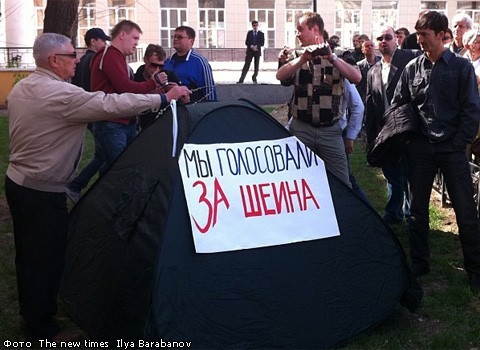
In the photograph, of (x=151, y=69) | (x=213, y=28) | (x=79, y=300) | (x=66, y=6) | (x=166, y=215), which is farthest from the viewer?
(x=213, y=28)

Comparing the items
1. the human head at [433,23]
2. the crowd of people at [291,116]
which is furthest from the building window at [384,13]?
the human head at [433,23]

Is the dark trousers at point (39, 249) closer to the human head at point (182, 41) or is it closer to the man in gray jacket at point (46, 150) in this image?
the man in gray jacket at point (46, 150)

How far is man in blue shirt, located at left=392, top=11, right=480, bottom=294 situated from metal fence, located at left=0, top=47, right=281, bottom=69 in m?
9.44

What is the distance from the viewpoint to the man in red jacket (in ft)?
20.6

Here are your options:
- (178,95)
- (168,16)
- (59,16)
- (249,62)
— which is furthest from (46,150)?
(168,16)

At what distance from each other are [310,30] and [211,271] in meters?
2.34

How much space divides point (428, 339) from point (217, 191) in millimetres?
1629

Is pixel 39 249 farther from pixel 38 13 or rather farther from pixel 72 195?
pixel 38 13

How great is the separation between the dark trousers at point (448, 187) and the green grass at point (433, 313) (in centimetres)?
32

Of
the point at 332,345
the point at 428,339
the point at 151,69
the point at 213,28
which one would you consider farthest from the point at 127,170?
the point at 213,28

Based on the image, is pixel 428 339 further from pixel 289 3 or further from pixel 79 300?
pixel 289 3

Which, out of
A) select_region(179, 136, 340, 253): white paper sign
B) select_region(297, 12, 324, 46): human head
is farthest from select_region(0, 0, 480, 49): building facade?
select_region(179, 136, 340, 253): white paper sign

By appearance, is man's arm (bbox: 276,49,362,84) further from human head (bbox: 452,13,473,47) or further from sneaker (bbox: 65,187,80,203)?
human head (bbox: 452,13,473,47)

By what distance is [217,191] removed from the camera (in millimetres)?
4223
